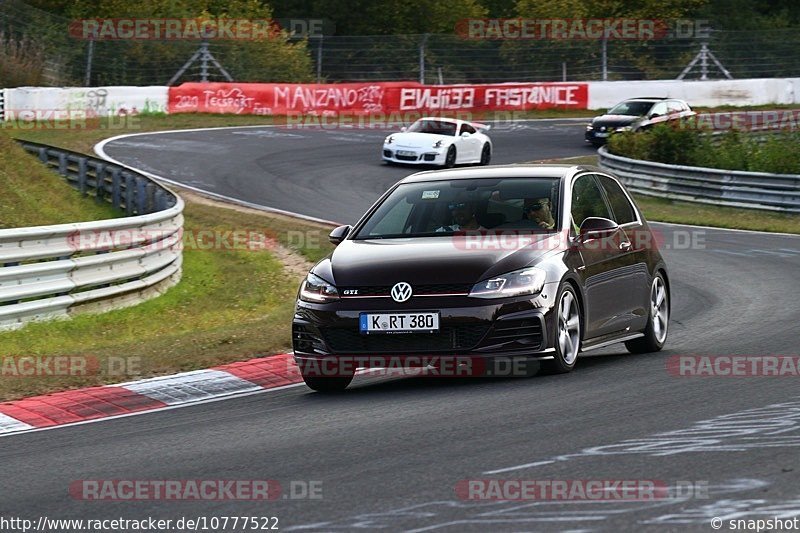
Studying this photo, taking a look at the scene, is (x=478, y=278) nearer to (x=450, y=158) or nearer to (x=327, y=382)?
(x=327, y=382)

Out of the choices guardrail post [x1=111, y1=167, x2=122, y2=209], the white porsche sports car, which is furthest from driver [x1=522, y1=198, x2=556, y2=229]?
the white porsche sports car

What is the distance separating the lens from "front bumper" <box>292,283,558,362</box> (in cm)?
934

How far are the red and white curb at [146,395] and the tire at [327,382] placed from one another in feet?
1.44

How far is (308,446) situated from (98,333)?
7051 mm

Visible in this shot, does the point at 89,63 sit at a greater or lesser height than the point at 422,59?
lesser

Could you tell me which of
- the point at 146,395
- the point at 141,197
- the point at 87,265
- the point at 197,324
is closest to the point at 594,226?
the point at 146,395

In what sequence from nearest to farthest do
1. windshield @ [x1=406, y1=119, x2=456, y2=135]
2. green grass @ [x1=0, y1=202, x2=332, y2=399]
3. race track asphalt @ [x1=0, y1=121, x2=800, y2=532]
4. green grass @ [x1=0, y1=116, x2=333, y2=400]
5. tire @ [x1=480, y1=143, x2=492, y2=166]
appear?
race track asphalt @ [x1=0, y1=121, x2=800, y2=532] → green grass @ [x1=0, y1=202, x2=332, y2=399] → green grass @ [x1=0, y1=116, x2=333, y2=400] → windshield @ [x1=406, y1=119, x2=456, y2=135] → tire @ [x1=480, y1=143, x2=492, y2=166]

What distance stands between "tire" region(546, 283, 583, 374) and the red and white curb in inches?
79.1

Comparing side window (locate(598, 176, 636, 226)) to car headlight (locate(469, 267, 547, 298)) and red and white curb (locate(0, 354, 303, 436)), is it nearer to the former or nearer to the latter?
car headlight (locate(469, 267, 547, 298))

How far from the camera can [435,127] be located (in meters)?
33.9

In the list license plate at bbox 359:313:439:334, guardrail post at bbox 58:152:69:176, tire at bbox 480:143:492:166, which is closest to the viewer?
license plate at bbox 359:313:439:334

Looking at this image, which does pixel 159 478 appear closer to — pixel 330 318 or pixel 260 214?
pixel 330 318

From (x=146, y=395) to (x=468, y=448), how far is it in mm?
3298

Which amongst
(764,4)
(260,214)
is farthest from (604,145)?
(764,4)
